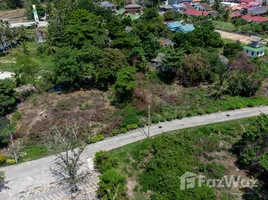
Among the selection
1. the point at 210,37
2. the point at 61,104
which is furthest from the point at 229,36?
the point at 61,104

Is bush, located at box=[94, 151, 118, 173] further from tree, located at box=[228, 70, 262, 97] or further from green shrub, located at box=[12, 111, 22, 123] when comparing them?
tree, located at box=[228, 70, 262, 97]

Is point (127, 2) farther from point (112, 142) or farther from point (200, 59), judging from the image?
point (112, 142)

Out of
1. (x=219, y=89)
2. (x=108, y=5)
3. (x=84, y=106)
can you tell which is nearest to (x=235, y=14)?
(x=108, y=5)

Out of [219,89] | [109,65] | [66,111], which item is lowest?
[66,111]

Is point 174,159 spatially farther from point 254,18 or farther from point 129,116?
point 254,18

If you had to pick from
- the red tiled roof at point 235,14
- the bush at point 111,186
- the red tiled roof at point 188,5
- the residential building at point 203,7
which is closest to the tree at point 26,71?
the bush at point 111,186
